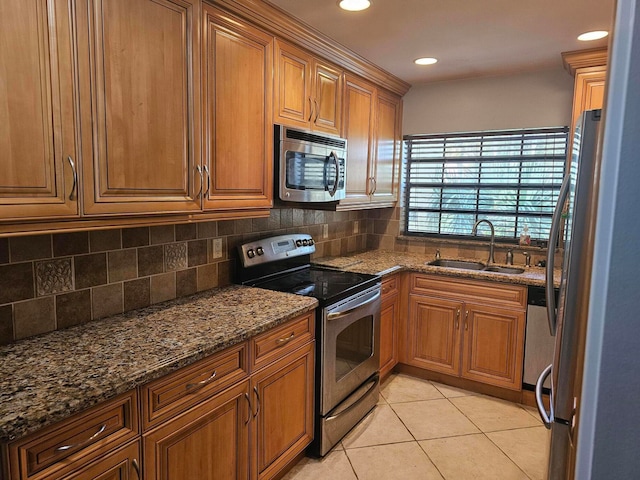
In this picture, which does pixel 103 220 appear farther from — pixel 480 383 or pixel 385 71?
pixel 480 383

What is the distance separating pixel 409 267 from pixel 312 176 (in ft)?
3.74

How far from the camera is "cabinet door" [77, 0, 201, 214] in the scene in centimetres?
144

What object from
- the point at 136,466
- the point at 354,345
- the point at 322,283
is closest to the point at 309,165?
the point at 322,283

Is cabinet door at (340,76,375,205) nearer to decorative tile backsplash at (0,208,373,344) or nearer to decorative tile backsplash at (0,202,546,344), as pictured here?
decorative tile backsplash at (0,202,546,344)

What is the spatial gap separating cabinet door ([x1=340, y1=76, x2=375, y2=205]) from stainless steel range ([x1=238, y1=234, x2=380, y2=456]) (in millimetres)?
548

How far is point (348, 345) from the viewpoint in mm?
2525

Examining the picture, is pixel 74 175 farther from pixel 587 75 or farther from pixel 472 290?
pixel 587 75

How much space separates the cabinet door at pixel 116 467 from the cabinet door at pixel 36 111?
0.74 meters

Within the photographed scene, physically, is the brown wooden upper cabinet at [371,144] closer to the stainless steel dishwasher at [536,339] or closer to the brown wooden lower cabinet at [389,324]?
the brown wooden lower cabinet at [389,324]

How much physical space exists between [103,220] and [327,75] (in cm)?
177

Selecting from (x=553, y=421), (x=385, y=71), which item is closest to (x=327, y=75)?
(x=385, y=71)

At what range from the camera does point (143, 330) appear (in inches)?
67.3

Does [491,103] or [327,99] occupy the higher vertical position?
[491,103]

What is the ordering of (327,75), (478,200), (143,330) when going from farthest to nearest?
(478,200) → (327,75) → (143,330)
